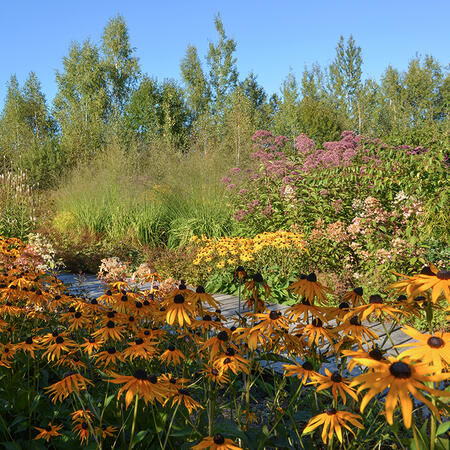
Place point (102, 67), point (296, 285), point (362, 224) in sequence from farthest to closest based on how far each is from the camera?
point (102, 67) → point (362, 224) → point (296, 285)

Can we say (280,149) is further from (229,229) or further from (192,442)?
(192,442)

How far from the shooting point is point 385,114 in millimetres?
25766

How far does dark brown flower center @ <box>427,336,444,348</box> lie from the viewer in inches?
30.5

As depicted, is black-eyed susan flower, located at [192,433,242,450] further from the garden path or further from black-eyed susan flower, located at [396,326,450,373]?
the garden path

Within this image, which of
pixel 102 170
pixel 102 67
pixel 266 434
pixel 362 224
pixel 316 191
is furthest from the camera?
pixel 102 67

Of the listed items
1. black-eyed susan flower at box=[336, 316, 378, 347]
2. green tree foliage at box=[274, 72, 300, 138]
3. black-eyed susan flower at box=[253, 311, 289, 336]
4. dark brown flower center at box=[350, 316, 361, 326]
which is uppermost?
green tree foliage at box=[274, 72, 300, 138]

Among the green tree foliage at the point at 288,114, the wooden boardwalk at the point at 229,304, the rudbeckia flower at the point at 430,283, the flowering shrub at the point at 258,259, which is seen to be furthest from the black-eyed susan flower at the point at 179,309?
the green tree foliage at the point at 288,114

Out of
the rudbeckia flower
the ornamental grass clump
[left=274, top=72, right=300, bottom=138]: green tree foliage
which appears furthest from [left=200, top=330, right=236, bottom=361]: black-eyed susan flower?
[left=274, top=72, right=300, bottom=138]: green tree foliage

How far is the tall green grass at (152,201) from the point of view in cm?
654

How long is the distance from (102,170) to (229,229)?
3620 millimetres

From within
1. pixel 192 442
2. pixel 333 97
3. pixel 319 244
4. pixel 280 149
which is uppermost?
pixel 333 97

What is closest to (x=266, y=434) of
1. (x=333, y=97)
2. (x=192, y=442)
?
(x=192, y=442)

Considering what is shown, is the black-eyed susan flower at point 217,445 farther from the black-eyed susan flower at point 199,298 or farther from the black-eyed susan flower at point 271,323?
the black-eyed susan flower at point 199,298

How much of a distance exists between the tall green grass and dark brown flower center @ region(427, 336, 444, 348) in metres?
5.48
